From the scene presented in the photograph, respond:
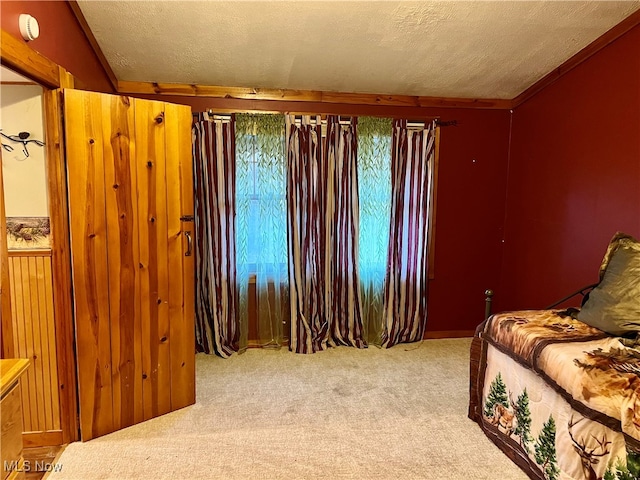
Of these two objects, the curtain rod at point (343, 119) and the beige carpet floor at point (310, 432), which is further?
the curtain rod at point (343, 119)

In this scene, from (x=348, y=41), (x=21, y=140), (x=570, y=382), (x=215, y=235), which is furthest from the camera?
(x=215, y=235)

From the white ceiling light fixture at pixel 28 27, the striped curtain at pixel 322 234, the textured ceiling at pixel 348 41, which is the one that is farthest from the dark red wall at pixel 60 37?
the striped curtain at pixel 322 234

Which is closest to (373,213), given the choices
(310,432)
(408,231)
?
(408,231)

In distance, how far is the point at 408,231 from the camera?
145 inches

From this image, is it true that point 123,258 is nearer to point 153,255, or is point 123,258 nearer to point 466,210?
point 153,255

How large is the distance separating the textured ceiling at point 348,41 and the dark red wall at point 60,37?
137mm

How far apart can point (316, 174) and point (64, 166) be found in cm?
182

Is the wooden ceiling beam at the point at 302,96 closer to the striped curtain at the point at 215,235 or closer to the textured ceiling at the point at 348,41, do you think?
the textured ceiling at the point at 348,41

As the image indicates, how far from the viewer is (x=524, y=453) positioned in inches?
83.8

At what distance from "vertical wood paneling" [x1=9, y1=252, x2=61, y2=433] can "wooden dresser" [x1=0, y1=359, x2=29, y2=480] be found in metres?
0.79

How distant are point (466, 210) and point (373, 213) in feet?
2.89

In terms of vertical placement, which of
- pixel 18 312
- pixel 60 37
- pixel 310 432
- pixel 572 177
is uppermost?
pixel 60 37

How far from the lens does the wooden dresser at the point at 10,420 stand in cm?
133

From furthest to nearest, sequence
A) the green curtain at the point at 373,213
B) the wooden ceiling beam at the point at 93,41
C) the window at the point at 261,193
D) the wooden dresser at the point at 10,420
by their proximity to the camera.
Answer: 1. the green curtain at the point at 373,213
2. the window at the point at 261,193
3. the wooden ceiling beam at the point at 93,41
4. the wooden dresser at the point at 10,420
